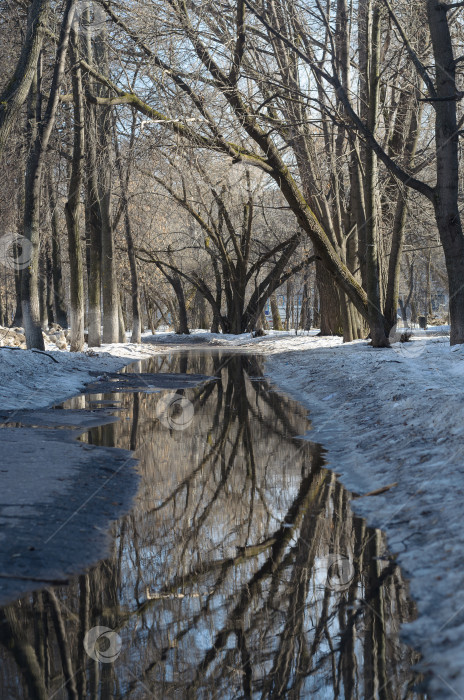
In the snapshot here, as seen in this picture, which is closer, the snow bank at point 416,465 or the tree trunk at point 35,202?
the snow bank at point 416,465

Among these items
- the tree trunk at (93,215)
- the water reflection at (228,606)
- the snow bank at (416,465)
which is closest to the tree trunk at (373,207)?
the snow bank at (416,465)

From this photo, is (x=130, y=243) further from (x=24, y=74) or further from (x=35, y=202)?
(x=24, y=74)

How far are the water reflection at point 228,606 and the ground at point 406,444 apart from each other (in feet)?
0.47

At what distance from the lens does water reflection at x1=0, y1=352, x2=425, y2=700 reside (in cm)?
254

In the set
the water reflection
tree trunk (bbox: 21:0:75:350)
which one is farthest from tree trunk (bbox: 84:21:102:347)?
the water reflection

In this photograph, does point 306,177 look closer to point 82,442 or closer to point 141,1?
point 141,1

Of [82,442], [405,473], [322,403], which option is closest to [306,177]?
[322,403]

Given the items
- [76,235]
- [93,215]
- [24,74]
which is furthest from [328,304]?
[24,74]

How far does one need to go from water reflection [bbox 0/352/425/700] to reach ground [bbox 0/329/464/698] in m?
0.14

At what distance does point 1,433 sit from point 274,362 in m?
12.4

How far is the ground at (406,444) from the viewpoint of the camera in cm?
300

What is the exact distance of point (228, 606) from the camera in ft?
10.3

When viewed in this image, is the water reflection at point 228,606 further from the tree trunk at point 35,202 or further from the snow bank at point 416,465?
the tree trunk at point 35,202

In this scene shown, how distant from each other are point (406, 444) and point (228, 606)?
3.29 m
